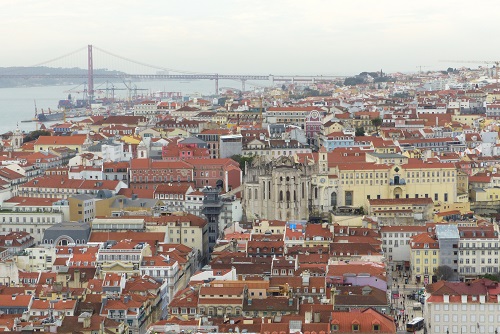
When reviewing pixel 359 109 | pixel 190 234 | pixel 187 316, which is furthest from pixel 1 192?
pixel 359 109

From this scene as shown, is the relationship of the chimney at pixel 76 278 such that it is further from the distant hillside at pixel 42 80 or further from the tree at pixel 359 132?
the distant hillside at pixel 42 80

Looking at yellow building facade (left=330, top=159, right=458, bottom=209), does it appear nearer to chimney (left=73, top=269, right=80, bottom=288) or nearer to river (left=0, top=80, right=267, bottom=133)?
chimney (left=73, top=269, right=80, bottom=288)

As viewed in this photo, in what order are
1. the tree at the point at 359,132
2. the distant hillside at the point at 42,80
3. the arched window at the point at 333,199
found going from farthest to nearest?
the distant hillside at the point at 42,80
the tree at the point at 359,132
the arched window at the point at 333,199

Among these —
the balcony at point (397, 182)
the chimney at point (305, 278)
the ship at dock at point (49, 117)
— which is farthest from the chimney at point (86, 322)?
the ship at dock at point (49, 117)

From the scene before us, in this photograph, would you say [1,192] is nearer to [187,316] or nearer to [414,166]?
[414,166]

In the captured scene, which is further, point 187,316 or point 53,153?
point 53,153

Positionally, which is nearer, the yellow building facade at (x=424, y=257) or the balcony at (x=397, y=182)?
the yellow building facade at (x=424, y=257)

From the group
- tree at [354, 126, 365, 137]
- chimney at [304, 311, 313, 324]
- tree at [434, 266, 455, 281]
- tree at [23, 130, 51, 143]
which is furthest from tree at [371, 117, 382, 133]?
chimney at [304, 311, 313, 324]

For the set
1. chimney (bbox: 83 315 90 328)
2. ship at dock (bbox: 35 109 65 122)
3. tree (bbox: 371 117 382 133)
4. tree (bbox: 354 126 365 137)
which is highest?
tree (bbox: 371 117 382 133)
